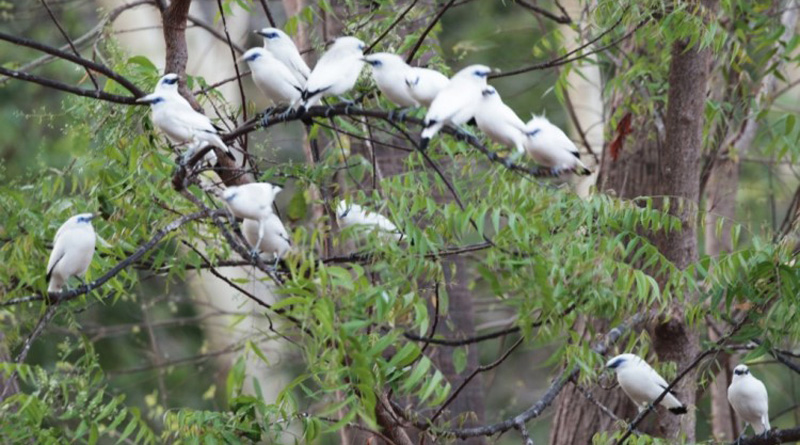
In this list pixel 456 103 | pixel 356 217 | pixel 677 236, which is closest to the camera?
pixel 456 103

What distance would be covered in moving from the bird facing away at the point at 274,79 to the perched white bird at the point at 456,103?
79 cm

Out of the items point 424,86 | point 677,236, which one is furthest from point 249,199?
Answer: point 677,236

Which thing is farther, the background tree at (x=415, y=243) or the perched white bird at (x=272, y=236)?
the perched white bird at (x=272, y=236)

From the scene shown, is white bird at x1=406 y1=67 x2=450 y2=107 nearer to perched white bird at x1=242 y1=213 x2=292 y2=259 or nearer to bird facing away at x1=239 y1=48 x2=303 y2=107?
bird facing away at x1=239 y1=48 x2=303 y2=107

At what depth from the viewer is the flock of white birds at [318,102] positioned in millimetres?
3570

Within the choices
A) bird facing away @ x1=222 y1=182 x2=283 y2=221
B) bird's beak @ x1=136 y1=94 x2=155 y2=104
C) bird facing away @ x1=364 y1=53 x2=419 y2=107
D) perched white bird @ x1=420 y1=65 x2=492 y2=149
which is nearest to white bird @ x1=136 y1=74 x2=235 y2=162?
bird's beak @ x1=136 y1=94 x2=155 y2=104

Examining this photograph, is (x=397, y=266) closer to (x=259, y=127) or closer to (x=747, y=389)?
(x=259, y=127)

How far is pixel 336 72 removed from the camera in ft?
12.6

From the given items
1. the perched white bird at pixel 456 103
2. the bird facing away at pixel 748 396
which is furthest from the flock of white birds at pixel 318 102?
the bird facing away at pixel 748 396

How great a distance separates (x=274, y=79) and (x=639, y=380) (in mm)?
2202

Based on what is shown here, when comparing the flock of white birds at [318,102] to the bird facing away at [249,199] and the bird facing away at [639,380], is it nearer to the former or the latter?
the bird facing away at [249,199]

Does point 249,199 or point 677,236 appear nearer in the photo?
point 249,199

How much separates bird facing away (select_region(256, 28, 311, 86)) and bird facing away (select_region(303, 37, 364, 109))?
536 mm

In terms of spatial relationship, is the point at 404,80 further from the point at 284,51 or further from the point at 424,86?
the point at 284,51
